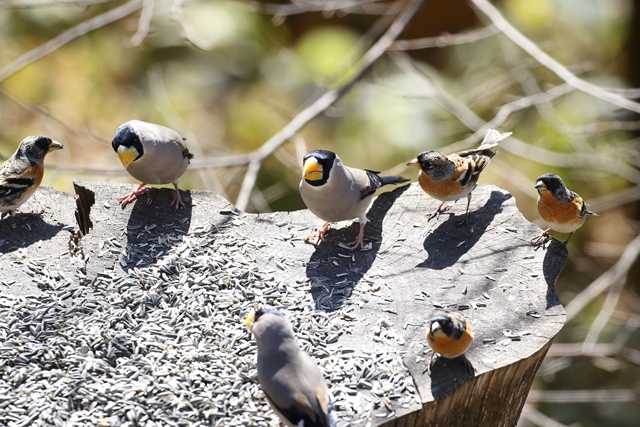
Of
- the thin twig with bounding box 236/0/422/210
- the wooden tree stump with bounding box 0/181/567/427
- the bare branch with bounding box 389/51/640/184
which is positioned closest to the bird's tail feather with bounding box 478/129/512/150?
the wooden tree stump with bounding box 0/181/567/427

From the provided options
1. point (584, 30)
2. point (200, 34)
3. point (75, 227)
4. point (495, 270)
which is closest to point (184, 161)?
point (75, 227)

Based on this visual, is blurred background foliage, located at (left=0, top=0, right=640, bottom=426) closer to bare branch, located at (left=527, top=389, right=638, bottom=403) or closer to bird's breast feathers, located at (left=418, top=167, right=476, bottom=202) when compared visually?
bare branch, located at (left=527, top=389, right=638, bottom=403)

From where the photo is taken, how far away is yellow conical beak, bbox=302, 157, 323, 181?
3764mm

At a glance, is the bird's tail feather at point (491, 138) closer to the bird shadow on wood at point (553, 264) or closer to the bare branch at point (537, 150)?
the bare branch at point (537, 150)

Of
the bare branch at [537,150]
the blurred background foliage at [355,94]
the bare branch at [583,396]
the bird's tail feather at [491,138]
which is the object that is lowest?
the bare branch at [583,396]

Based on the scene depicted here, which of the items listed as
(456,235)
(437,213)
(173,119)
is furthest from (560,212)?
(173,119)

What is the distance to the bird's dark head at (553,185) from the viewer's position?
148 inches

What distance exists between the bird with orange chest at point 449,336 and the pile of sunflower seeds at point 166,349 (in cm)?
21

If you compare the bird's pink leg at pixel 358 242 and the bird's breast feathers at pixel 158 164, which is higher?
the bird's breast feathers at pixel 158 164

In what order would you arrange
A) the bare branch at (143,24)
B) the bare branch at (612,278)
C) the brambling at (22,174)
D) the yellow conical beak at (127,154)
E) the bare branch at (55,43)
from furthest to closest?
the bare branch at (612,278) → the bare branch at (55,43) → the bare branch at (143,24) → the yellow conical beak at (127,154) → the brambling at (22,174)

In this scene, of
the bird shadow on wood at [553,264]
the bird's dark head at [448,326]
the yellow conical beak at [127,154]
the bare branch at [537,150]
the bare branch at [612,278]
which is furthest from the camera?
the bare branch at [612,278]

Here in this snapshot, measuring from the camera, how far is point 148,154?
4094mm

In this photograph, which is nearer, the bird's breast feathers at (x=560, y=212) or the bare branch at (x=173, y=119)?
the bird's breast feathers at (x=560, y=212)

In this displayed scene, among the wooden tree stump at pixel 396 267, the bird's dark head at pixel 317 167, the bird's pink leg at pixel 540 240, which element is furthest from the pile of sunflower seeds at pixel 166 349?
the bird's pink leg at pixel 540 240
